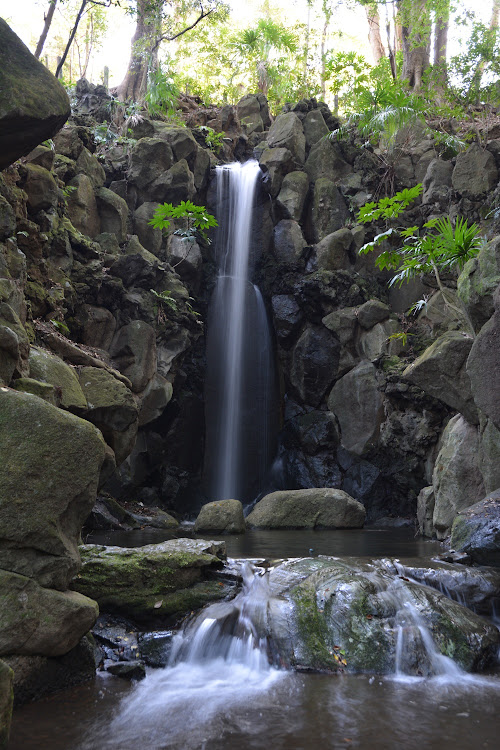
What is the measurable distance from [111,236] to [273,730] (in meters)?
12.3

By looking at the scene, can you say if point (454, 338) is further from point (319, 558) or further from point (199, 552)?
point (199, 552)

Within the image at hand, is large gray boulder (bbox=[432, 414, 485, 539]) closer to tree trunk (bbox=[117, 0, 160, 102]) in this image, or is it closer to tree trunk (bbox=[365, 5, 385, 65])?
tree trunk (bbox=[117, 0, 160, 102])

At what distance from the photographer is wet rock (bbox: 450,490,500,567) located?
5898 millimetres

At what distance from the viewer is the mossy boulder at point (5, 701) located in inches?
101

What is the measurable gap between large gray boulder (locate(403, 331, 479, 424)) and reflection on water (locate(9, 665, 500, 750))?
556cm

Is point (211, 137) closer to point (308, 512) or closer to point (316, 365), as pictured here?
point (316, 365)

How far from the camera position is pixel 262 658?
174 inches

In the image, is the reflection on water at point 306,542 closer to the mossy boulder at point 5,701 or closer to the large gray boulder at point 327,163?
the mossy boulder at point 5,701

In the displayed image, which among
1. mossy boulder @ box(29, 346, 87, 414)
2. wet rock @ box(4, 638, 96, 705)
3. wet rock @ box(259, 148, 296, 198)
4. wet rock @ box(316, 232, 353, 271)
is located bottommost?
wet rock @ box(4, 638, 96, 705)

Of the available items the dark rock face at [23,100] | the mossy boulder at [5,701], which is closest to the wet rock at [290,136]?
the dark rock face at [23,100]

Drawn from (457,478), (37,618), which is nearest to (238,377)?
(457,478)

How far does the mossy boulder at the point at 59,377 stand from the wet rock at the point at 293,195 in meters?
11.4

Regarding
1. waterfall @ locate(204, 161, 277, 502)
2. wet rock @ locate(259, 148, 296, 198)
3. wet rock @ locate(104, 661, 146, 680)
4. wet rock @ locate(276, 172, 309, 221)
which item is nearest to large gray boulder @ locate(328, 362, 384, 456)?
waterfall @ locate(204, 161, 277, 502)

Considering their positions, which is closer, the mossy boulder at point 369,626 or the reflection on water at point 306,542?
the mossy boulder at point 369,626
